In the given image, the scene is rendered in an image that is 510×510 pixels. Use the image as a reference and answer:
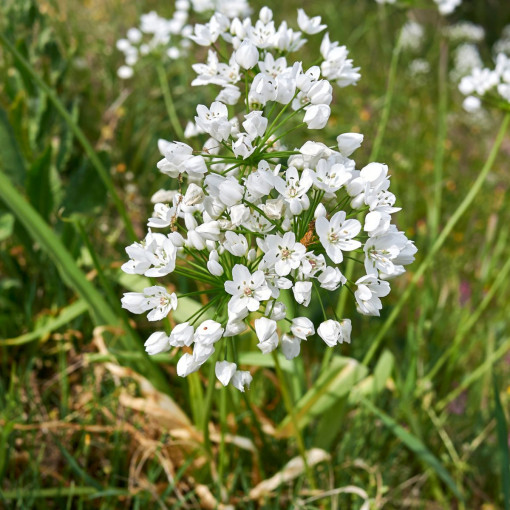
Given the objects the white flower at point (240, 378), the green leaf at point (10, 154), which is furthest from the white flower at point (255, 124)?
the green leaf at point (10, 154)

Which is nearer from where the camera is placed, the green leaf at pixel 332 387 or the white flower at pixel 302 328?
the white flower at pixel 302 328

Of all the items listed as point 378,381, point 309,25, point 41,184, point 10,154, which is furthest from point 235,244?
point 10,154

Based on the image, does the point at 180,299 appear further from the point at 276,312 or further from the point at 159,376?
the point at 276,312

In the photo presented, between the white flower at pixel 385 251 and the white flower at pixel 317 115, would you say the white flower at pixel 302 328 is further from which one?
the white flower at pixel 317 115

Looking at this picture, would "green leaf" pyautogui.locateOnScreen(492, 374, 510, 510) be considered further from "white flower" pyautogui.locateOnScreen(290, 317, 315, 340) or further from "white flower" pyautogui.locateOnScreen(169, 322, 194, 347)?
"white flower" pyautogui.locateOnScreen(169, 322, 194, 347)

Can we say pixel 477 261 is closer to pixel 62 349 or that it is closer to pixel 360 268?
pixel 360 268

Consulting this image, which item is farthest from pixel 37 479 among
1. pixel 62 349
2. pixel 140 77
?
pixel 140 77
